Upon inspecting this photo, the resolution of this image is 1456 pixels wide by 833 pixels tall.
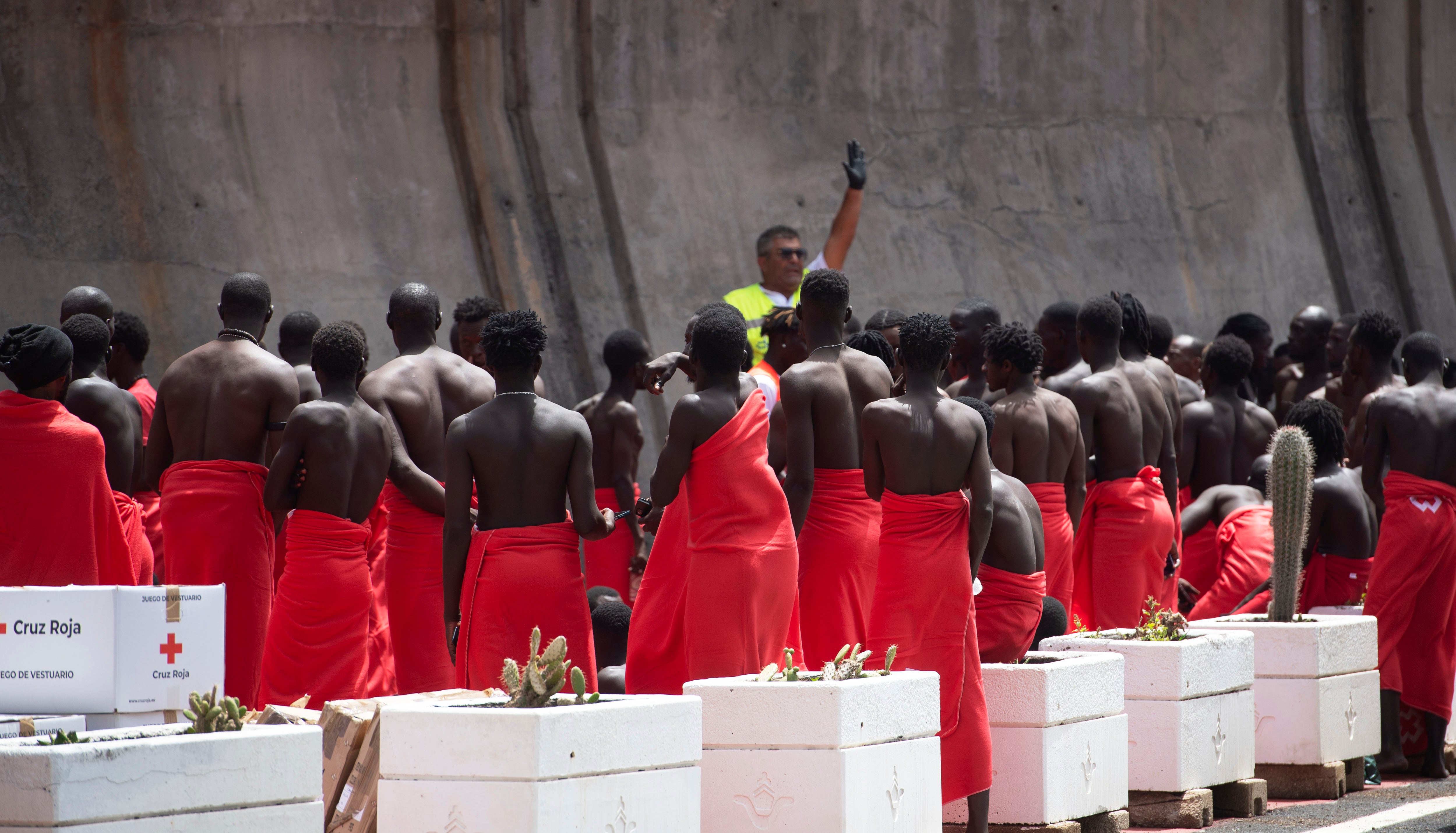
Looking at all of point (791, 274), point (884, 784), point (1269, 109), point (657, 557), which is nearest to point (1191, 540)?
point (791, 274)

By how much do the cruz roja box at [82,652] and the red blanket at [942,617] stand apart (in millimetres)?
2327

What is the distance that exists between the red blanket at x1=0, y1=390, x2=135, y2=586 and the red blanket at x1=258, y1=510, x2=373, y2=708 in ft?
2.50

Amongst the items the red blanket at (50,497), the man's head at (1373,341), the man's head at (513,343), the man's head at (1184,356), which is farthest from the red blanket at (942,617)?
the man's head at (1184,356)

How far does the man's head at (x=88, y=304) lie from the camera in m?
8.10

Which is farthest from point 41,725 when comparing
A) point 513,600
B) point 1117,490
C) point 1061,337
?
point 1061,337

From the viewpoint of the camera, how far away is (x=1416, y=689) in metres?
7.94

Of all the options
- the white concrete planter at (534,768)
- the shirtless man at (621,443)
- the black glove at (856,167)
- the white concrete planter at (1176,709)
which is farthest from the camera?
the black glove at (856,167)

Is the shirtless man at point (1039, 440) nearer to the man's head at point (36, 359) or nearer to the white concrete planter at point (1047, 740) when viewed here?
the white concrete planter at point (1047, 740)

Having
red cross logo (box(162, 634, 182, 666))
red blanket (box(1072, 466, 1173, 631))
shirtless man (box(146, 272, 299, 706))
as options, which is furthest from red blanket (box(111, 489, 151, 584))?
red blanket (box(1072, 466, 1173, 631))

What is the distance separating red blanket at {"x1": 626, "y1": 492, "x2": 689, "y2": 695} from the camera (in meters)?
5.98

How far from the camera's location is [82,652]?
15.1 ft

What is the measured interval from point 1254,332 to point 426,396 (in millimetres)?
7355

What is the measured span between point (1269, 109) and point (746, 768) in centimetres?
1345

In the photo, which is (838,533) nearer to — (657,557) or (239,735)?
(657,557)
